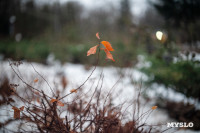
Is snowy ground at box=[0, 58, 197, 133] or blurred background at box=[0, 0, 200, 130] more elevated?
blurred background at box=[0, 0, 200, 130]

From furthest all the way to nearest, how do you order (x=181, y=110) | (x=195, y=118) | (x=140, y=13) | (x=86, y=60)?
(x=140, y=13), (x=86, y=60), (x=181, y=110), (x=195, y=118)

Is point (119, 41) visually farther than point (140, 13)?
No

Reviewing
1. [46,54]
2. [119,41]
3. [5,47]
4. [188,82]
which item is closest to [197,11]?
[119,41]

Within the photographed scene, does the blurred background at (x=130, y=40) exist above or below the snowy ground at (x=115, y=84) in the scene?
above

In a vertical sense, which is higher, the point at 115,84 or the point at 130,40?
the point at 130,40

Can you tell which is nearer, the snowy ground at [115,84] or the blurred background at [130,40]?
the snowy ground at [115,84]

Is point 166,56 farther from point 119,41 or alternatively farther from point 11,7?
point 11,7

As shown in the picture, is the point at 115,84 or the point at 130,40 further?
the point at 130,40

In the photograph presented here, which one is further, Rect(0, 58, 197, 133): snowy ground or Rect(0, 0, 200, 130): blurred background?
Rect(0, 0, 200, 130): blurred background
